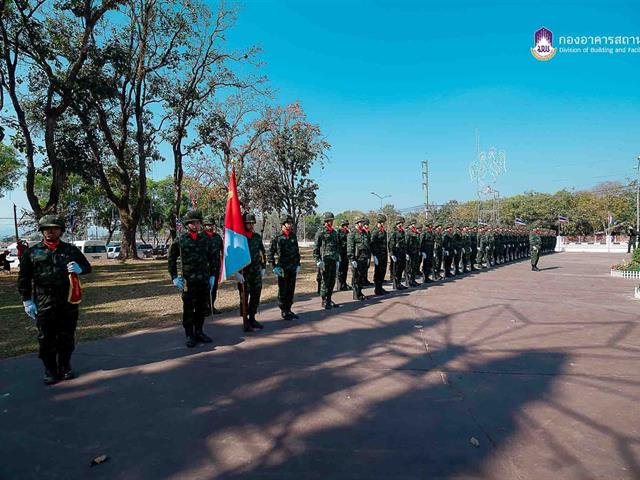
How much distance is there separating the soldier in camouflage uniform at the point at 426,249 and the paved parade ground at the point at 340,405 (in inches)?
222

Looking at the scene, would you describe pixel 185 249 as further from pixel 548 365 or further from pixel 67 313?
pixel 548 365

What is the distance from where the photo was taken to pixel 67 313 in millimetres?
4574

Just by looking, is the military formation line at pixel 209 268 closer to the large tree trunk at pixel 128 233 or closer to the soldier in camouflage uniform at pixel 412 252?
the soldier in camouflage uniform at pixel 412 252

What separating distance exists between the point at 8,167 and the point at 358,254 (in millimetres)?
35984

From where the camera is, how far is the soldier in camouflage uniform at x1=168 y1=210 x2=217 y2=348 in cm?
569

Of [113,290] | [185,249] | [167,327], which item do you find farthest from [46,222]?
[113,290]

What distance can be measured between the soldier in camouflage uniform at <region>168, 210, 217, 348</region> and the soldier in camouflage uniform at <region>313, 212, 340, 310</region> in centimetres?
294

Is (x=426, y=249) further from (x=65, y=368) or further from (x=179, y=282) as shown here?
(x=65, y=368)

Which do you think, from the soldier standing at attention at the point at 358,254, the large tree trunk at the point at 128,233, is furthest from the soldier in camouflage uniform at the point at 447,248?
the large tree trunk at the point at 128,233

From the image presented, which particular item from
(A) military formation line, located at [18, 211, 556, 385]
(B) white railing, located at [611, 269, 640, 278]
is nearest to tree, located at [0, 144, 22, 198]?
(A) military formation line, located at [18, 211, 556, 385]

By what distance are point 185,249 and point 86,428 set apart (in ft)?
9.21

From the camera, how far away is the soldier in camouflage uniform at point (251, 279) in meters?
6.48

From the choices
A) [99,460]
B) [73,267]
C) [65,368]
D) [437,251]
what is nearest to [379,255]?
[437,251]

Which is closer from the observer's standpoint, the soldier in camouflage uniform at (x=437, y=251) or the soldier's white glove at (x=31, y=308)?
the soldier's white glove at (x=31, y=308)
